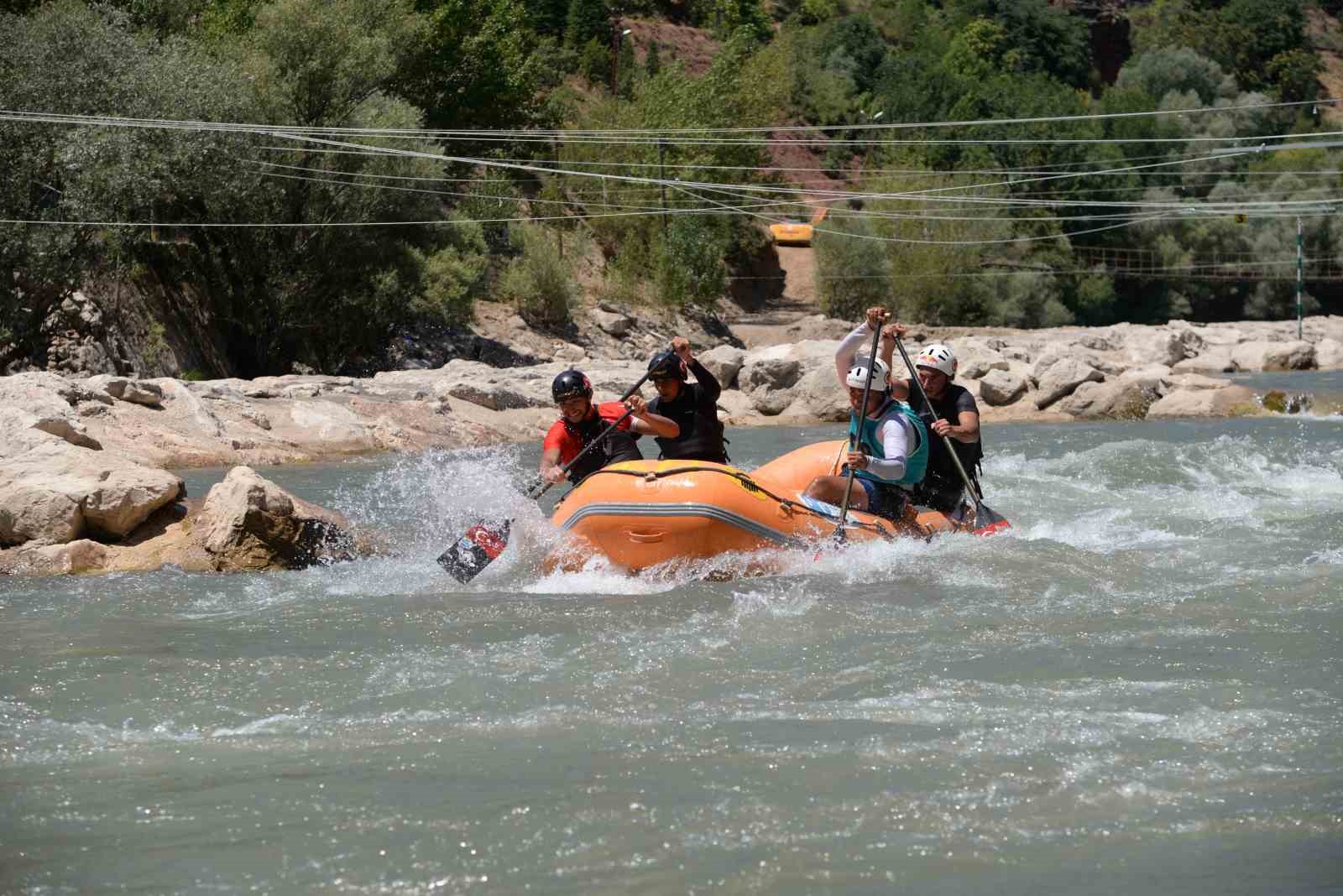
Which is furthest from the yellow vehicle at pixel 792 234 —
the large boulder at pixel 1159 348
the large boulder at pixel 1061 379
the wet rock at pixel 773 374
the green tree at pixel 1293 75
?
the green tree at pixel 1293 75

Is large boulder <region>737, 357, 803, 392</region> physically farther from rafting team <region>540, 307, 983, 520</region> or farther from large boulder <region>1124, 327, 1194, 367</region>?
rafting team <region>540, 307, 983, 520</region>

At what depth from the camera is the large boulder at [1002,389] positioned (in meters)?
25.5

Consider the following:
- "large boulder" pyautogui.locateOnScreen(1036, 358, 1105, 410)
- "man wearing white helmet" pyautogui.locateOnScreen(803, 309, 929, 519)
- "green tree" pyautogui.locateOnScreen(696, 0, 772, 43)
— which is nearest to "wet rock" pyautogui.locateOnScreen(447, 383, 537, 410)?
"large boulder" pyautogui.locateOnScreen(1036, 358, 1105, 410)

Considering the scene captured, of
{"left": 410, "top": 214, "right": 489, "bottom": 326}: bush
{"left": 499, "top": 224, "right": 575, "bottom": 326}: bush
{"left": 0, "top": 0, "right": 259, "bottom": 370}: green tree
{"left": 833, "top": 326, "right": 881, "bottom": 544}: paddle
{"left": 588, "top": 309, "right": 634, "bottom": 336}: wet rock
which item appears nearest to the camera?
{"left": 833, "top": 326, "right": 881, "bottom": 544}: paddle

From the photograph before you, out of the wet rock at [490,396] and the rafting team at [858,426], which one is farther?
the wet rock at [490,396]

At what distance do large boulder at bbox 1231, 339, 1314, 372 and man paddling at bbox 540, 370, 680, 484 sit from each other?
30.1m

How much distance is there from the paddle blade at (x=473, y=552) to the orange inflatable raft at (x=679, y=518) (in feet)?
1.26

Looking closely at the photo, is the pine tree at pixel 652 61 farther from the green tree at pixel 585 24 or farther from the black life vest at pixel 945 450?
the black life vest at pixel 945 450

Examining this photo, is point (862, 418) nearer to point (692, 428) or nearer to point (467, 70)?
point (692, 428)

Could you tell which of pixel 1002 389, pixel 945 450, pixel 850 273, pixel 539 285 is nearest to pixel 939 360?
pixel 945 450

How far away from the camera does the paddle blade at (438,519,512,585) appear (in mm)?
9047

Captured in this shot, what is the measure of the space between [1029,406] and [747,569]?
1725 centimetres

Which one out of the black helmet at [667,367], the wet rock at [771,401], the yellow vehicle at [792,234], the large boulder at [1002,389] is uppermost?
the black helmet at [667,367]

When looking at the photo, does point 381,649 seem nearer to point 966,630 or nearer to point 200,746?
point 200,746
